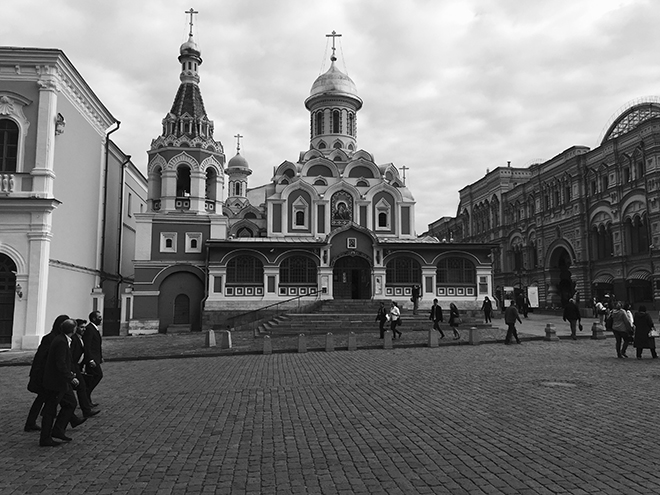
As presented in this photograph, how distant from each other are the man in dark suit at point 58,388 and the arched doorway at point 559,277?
4756cm

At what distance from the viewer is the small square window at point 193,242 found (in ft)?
107

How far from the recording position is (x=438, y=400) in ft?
32.1

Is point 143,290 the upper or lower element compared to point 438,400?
upper

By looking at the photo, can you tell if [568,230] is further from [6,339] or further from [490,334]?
[6,339]

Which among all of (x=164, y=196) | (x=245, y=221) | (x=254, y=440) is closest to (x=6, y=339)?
(x=164, y=196)

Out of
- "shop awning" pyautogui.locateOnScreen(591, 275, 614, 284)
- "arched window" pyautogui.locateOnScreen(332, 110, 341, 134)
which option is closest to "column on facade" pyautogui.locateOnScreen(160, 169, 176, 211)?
"arched window" pyautogui.locateOnScreen(332, 110, 341, 134)

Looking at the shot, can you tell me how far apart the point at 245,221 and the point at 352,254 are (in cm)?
1440

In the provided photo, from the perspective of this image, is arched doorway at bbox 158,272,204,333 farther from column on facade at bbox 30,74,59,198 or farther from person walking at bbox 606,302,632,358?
person walking at bbox 606,302,632,358

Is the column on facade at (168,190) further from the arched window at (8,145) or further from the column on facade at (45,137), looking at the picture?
the arched window at (8,145)

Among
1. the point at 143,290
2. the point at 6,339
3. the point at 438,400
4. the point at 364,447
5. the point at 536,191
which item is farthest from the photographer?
the point at 536,191

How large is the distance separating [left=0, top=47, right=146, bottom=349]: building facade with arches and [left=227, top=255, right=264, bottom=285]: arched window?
7.10 meters

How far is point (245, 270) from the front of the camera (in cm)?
3203

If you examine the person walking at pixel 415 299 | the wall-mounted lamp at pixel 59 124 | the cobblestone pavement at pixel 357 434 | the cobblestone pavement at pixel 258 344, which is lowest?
the cobblestone pavement at pixel 357 434

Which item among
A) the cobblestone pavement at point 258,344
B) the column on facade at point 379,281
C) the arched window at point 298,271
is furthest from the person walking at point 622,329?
the arched window at point 298,271
